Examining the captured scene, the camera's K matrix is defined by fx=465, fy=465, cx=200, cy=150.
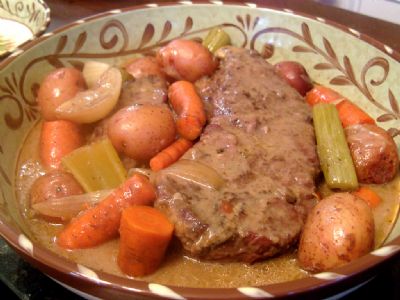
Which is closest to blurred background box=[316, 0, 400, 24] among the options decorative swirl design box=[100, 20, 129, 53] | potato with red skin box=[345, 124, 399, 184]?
decorative swirl design box=[100, 20, 129, 53]

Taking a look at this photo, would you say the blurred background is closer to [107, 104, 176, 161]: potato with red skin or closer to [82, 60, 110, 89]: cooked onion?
[82, 60, 110, 89]: cooked onion

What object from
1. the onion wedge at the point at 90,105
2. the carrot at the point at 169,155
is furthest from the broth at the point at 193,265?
the onion wedge at the point at 90,105

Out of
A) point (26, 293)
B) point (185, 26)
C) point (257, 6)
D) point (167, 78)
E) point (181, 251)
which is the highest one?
point (257, 6)

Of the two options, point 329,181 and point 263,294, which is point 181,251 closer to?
point 263,294

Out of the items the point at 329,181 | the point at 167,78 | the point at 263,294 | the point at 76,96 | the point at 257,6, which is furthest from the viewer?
the point at 257,6

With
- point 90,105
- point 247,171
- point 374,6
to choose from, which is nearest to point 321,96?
point 247,171

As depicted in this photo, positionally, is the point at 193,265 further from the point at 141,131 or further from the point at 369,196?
the point at 369,196

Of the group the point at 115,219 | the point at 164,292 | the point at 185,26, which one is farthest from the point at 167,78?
the point at 164,292
